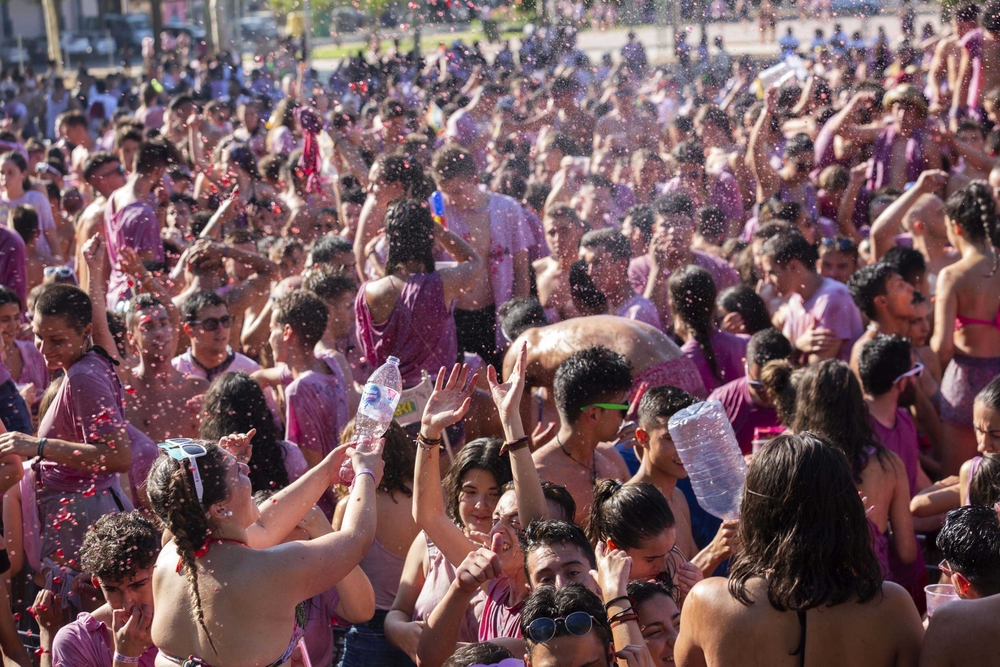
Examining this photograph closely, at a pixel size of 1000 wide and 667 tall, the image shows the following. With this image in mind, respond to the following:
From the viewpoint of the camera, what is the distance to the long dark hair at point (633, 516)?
2.75 metres

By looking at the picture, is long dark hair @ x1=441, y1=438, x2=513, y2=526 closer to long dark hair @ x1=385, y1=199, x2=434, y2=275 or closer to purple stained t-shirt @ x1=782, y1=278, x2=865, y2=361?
long dark hair @ x1=385, y1=199, x2=434, y2=275

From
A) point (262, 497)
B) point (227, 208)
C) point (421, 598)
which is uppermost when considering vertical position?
point (227, 208)

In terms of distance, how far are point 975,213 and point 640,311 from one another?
4.99 feet

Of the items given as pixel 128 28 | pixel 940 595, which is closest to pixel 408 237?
pixel 940 595

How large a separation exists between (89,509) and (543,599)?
208 cm

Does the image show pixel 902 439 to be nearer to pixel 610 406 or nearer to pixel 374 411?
pixel 610 406

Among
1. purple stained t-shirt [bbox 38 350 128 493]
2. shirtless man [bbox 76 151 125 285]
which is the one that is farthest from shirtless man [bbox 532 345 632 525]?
shirtless man [bbox 76 151 125 285]

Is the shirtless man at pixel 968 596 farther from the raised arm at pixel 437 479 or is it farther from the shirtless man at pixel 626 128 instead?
the shirtless man at pixel 626 128

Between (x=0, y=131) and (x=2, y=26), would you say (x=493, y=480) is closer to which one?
(x=0, y=131)

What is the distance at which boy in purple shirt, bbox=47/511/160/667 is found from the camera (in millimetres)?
2836

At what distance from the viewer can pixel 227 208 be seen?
6102mm

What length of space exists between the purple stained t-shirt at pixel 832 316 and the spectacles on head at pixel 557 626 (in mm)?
3035

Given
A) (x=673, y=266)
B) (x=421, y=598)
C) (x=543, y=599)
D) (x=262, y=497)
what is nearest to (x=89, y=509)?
(x=262, y=497)

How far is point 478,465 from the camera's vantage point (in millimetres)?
3158
